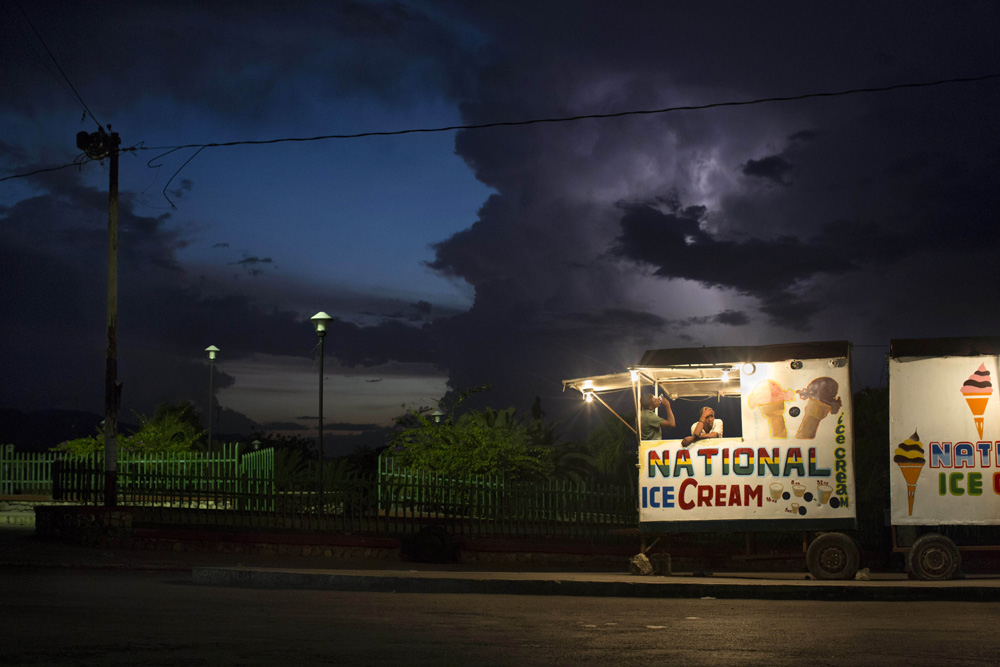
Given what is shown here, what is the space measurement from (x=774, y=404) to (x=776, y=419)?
0.75 ft

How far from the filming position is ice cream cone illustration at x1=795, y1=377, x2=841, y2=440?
13.5 metres

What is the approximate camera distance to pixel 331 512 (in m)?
17.2

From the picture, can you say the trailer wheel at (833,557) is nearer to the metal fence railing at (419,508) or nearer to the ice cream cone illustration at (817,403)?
the ice cream cone illustration at (817,403)

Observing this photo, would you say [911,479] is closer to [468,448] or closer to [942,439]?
[942,439]

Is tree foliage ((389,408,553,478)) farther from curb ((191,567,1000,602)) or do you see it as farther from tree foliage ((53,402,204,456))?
tree foliage ((53,402,204,456))

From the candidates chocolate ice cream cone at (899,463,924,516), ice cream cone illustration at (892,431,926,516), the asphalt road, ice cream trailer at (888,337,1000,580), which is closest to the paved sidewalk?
the asphalt road

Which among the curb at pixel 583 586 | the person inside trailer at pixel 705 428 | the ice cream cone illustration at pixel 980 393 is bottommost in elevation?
the curb at pixel 583 586

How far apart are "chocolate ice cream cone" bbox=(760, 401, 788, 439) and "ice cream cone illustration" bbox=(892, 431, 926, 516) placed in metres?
1.64

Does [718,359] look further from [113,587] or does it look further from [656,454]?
[113,587]

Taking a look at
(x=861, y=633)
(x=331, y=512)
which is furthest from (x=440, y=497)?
(x=861, y=633)

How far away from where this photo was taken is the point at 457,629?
28.5 ft

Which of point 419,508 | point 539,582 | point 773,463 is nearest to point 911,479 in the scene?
point 773,463

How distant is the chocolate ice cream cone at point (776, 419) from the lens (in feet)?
44.9

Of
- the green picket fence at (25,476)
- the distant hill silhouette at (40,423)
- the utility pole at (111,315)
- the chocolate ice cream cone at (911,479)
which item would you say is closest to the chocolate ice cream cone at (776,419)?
the chocolate ice cream cone at (911,479)
